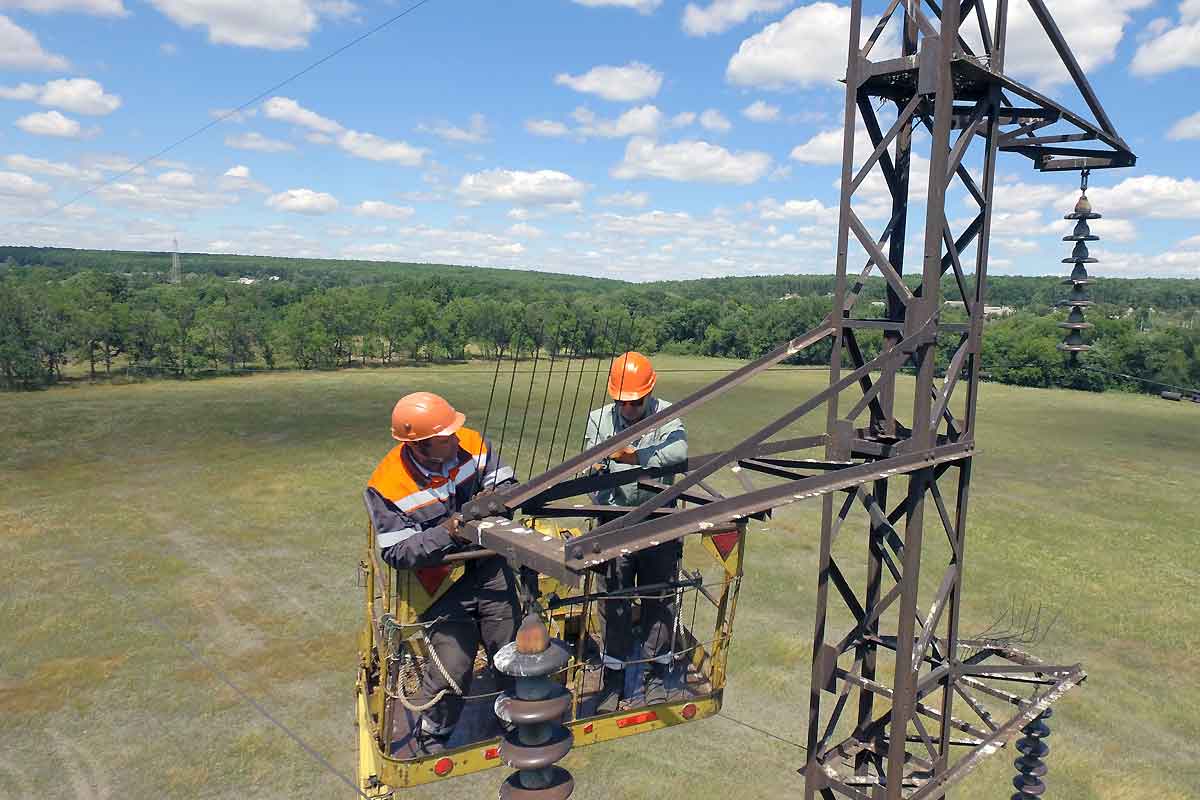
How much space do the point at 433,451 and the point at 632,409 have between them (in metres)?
2.00

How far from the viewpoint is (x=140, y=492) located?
21953 millimetres

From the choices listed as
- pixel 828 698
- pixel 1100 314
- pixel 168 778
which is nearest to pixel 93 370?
Result: pixel 168 778

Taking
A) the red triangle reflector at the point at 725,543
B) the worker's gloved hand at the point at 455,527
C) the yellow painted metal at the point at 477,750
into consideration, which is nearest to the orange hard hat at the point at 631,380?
the red triangle reflector at the point at 725,543

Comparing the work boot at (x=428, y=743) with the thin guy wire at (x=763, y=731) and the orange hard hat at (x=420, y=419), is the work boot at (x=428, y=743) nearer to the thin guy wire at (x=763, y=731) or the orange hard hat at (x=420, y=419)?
the orange hard hat at (x=420, y=419)

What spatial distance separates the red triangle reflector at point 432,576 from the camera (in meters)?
5.42

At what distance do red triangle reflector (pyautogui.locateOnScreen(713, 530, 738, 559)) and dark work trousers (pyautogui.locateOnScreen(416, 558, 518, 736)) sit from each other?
1649 millimetres

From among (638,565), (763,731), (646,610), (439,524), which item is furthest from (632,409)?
(763,731)

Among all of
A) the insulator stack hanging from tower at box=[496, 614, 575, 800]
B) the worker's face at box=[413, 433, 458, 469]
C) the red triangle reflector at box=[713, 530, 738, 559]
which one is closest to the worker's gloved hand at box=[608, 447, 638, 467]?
the red triangle reflector at box=[713, 530, 738, 559]

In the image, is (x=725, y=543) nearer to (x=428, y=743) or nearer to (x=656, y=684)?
(x=656, y=684)

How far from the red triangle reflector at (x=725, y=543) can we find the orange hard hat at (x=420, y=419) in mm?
2227

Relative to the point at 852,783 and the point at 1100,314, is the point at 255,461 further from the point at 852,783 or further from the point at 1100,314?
the point at 1100,314

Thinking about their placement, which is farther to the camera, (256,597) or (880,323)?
(256,597)

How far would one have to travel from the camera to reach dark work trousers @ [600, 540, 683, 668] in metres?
6.47

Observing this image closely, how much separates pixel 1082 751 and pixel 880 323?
27.2 feet
